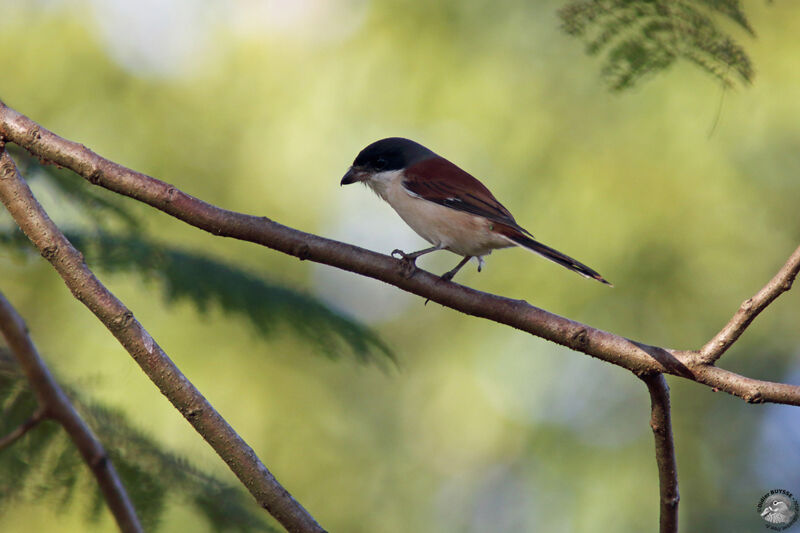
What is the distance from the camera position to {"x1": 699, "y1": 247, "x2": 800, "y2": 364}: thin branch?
2.19m

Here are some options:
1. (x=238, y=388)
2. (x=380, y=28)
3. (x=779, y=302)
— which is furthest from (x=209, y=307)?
(x=380, y=28)

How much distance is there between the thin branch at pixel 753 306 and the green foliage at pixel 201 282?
1345 millimetres

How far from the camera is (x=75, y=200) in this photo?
10.3ft

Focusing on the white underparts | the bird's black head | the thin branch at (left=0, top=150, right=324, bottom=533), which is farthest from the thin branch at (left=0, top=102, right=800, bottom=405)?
the bird's black head

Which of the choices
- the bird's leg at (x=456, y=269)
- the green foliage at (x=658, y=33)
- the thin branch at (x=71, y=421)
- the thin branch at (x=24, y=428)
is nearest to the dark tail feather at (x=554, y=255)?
the bird's leg at (x=456, y=269)

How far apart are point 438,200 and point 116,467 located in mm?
2103

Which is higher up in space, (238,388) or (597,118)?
(597,118)

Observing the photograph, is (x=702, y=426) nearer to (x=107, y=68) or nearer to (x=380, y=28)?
(x=380, y=28)

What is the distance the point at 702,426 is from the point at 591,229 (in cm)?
299

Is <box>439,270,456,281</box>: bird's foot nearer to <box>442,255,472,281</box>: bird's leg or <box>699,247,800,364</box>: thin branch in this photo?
<box>442,255,472,281</box>: bird's leg

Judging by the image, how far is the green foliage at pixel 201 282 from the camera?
3090 millimetres

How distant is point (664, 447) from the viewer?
2.43 m

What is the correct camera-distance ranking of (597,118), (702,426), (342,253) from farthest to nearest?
(702,426) < (597,118) < (342,253)

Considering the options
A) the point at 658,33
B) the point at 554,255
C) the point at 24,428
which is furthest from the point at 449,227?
the point at 24,428
